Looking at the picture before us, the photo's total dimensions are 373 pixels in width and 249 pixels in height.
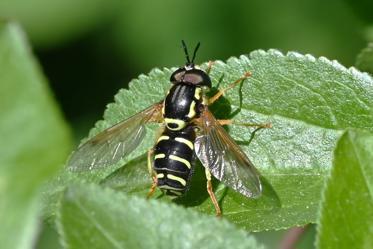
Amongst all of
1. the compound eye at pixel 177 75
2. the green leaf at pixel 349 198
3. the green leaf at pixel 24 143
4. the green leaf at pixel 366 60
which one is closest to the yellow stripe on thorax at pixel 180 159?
the compound eye at pixel 177 75

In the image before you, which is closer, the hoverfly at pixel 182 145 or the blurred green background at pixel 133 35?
the hoverfly at pixel 182 145

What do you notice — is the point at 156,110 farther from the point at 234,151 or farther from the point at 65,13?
the point at 65,13

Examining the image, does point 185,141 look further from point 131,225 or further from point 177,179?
point 131,225

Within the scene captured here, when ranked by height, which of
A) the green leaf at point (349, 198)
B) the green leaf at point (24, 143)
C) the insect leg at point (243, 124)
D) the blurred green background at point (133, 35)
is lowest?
the blurred green background at point (133, 35)

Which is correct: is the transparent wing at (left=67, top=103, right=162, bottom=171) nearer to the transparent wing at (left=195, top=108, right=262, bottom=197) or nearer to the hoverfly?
the hoverfly

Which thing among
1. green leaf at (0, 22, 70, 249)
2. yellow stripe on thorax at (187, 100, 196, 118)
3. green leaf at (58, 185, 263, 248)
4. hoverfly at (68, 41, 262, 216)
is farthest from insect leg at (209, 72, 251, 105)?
green leaf at (0, 22, 70, 249)

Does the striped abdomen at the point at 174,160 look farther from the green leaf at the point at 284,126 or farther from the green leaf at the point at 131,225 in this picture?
the green leaf at the point at 131,225

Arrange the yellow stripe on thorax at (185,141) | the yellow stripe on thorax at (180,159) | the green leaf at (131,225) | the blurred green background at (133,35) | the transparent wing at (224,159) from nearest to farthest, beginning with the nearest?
the green leaf at (131,225) < the transparent wing at (224,159) < the yellow stripe on thorax at (180,159) < the yellow stripe on thorax at (185,141) < the blurred green background at (133,35)

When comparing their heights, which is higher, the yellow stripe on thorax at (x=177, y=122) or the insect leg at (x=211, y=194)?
the yellow stripe on thorax at (x=177, y=122)
